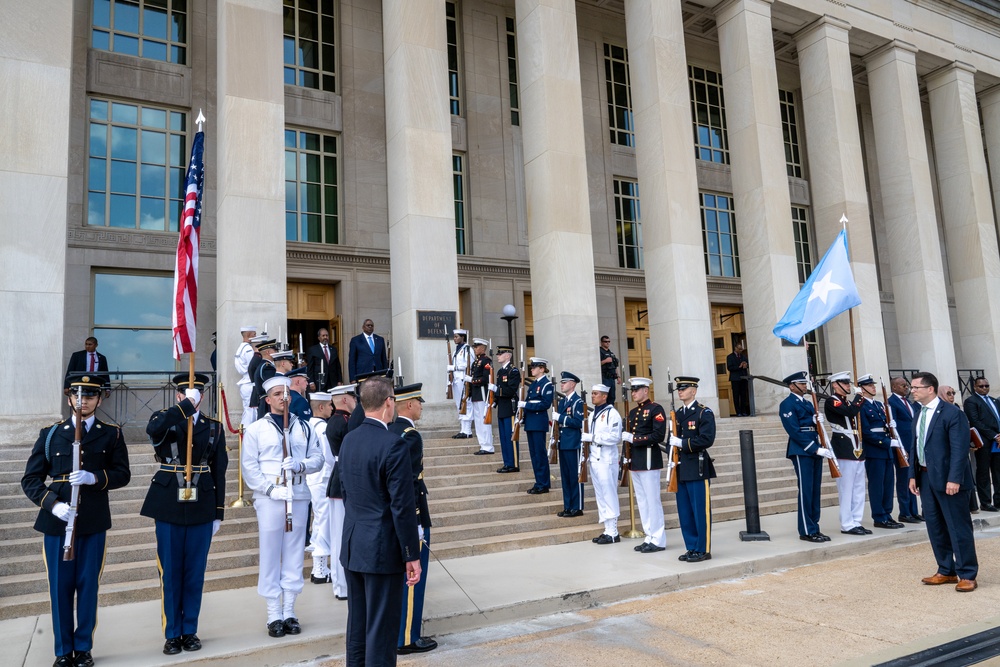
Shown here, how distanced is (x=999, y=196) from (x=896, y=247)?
713 cm

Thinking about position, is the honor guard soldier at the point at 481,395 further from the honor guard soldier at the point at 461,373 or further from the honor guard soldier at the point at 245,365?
the honor guard soldier at the point at 245,365

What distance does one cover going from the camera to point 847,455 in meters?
10.0

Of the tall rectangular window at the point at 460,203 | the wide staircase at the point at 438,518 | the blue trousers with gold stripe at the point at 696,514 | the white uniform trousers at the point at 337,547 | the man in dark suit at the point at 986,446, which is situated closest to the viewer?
the white uniform trousers at the point at 337,547

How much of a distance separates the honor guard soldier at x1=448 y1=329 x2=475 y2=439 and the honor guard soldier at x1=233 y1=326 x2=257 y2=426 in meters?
3.65

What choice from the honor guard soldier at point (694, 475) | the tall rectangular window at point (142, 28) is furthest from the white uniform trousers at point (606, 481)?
the tall rectangular window at point (142, 28)

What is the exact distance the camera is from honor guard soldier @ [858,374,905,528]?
34.2 feet

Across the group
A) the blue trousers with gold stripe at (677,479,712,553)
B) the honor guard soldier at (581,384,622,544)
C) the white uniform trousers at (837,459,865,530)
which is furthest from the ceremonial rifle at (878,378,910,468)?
the honor guard soldier at (581,384,622,544)

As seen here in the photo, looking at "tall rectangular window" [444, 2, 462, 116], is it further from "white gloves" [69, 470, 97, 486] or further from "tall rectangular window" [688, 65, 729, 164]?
"white gloves" [69, 470, 97, 486]

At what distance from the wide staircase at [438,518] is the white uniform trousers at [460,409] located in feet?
1.18

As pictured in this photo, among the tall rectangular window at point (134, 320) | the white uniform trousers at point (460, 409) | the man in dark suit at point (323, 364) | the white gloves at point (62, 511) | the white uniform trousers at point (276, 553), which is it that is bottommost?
the white uniform trousers at point (276, 553)

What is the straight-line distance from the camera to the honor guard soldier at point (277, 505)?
6.05 metres

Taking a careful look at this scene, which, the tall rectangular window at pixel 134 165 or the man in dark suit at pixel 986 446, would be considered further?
the tall rectangular window at pixel 134 165

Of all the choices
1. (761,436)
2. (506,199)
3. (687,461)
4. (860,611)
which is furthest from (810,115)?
(860,611)

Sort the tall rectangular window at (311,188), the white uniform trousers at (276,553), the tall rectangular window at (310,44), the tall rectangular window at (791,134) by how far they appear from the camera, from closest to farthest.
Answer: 1. the white uniform trousers at (276,553)
2. the tall rectangular window at (311,188)
3. the tall rectangular window at (310,44)
4. the tall rectangular window at (791,134)
